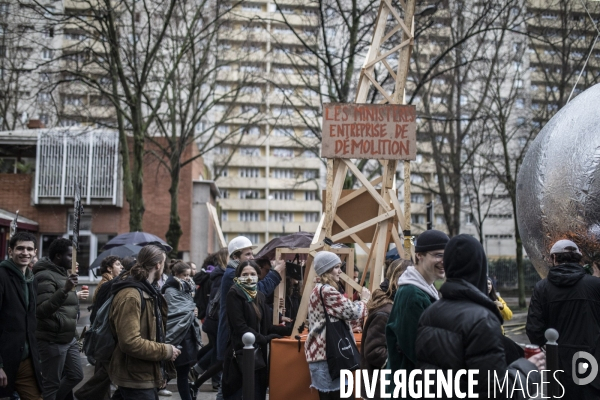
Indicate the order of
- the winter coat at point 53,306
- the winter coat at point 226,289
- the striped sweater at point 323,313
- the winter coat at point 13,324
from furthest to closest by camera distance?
the winter coat at point 226,289 < the winter coat at point 53,306 < the striped sweater at point 323,313 < the winter coat at point 13,324

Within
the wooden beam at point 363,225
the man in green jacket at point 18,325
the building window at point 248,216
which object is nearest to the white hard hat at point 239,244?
the wooden beam at point 363,225

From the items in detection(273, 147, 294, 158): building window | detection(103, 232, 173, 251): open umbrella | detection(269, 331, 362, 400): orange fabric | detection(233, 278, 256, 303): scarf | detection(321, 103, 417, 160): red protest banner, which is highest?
detection(273, 147, 294, 158): building window

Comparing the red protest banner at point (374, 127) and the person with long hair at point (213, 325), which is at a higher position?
the red protest banner at point (374, 127)

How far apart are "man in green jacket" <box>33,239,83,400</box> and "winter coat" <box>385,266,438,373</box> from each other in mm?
3880

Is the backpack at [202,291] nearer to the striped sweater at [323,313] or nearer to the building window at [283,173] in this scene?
the striped sweater at [323,313]

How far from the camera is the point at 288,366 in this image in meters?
6.59

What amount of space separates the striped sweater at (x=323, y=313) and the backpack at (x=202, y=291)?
191 inches

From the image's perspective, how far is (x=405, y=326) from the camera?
3582 mm

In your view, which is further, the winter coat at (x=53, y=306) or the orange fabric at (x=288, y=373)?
the orange fabric at (x=288, y=373)

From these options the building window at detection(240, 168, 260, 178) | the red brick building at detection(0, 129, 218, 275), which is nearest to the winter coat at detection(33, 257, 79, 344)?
the red brick building at detection(0, 129, 218, 275)

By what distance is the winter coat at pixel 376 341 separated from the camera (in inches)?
186

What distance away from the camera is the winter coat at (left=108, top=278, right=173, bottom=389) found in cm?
483

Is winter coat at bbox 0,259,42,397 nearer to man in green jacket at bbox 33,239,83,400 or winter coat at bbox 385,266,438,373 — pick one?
man in green jacket at bbox 33,239,83,400

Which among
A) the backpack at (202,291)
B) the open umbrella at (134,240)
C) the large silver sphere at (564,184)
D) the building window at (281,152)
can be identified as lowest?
the backpack at (202,291)
